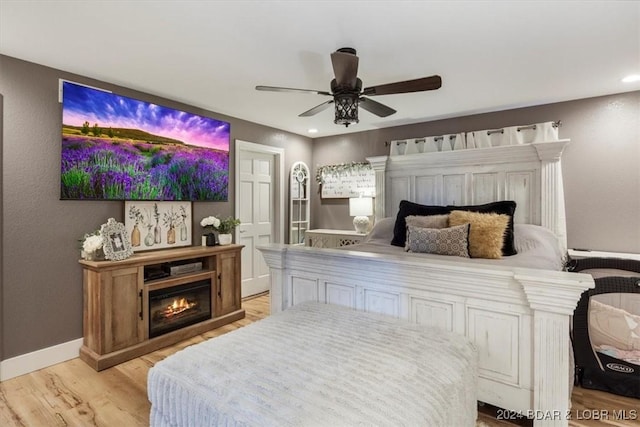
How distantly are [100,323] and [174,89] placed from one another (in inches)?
85.7

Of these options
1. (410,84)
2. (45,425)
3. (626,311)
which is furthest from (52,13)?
(626,311)

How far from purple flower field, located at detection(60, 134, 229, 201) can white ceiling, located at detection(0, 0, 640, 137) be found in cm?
59

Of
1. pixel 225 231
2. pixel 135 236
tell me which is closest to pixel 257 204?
pixel 225 231

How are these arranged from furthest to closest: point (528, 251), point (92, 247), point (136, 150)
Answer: point (136, 150)
point (528, 251)
point (92, 247)

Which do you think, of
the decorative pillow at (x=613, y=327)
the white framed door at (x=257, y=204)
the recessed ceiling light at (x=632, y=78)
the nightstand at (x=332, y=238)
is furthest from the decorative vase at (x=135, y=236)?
the recessed ceiling light at (x=632, y=78)

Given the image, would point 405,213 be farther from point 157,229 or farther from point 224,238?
point 157,229

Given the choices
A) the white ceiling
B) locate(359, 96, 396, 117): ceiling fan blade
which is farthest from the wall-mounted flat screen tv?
locate(359, 96, 396, 117): ceiling fan blade

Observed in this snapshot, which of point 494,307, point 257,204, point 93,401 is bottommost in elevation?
point 93,401

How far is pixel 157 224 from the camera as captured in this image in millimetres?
3328

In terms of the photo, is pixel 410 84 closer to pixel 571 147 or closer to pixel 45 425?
pixel 571 147

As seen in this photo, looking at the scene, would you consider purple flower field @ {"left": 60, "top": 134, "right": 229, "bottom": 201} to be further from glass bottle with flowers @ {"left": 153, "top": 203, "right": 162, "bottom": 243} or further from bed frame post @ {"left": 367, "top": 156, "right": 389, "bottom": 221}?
bed frame post @ {"left": 367, "top": 156, "right": 389, "bottom": 221}

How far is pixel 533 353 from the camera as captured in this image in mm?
1600

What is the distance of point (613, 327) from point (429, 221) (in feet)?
5.09

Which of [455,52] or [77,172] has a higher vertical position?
[455,52]
